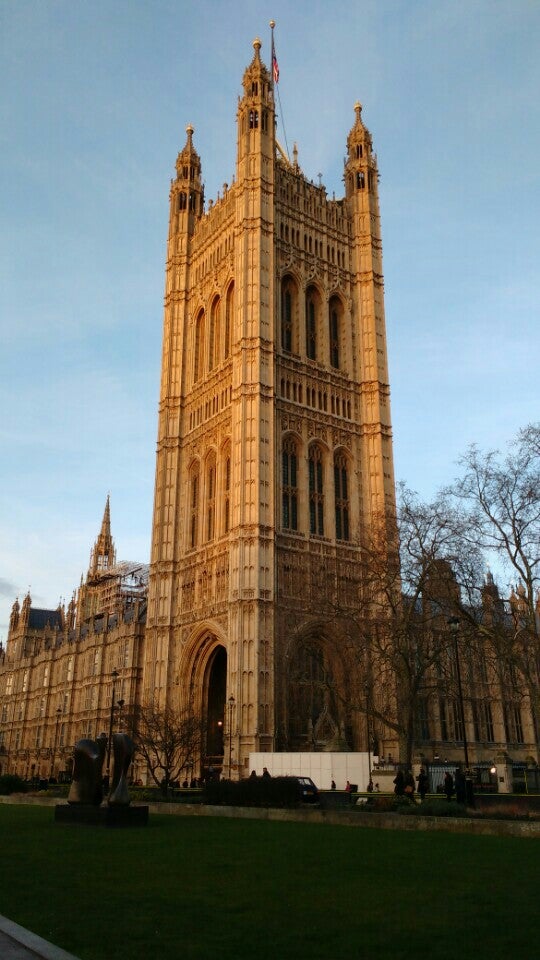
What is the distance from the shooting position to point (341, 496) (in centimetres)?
5228

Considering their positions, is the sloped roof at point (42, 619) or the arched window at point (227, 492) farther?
the sloped roof at point (42, 619)

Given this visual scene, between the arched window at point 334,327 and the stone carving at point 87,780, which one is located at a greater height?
the arched window at point 334,327

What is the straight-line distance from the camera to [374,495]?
52.3 metres

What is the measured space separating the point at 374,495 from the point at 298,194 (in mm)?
23268

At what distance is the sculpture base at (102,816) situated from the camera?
1964 centimetres

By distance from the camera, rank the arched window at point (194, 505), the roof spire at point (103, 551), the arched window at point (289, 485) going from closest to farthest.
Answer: the arched window at point (289, 485)
the arched window at point (194, 505)
the roof spire at point (103, 551)

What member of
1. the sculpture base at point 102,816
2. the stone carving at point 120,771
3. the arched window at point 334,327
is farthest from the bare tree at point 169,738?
the arched window at point 334,327

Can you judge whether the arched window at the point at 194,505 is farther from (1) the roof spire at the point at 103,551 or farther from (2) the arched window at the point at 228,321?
(1) the roof spire at the point at 103,551

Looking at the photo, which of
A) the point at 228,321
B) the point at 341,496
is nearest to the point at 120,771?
the point at 341,496

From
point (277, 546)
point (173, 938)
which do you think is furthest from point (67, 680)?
point (173, 938)

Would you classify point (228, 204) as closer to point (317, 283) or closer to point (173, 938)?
point (317, 283)

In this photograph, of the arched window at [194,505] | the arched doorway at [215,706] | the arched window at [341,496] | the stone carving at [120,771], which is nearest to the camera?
the stone carving at [120,771]

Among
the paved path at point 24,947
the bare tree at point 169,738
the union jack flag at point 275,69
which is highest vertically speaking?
the union jack flag at point 275,69

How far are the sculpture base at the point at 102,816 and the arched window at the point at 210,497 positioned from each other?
30339 millimetres
